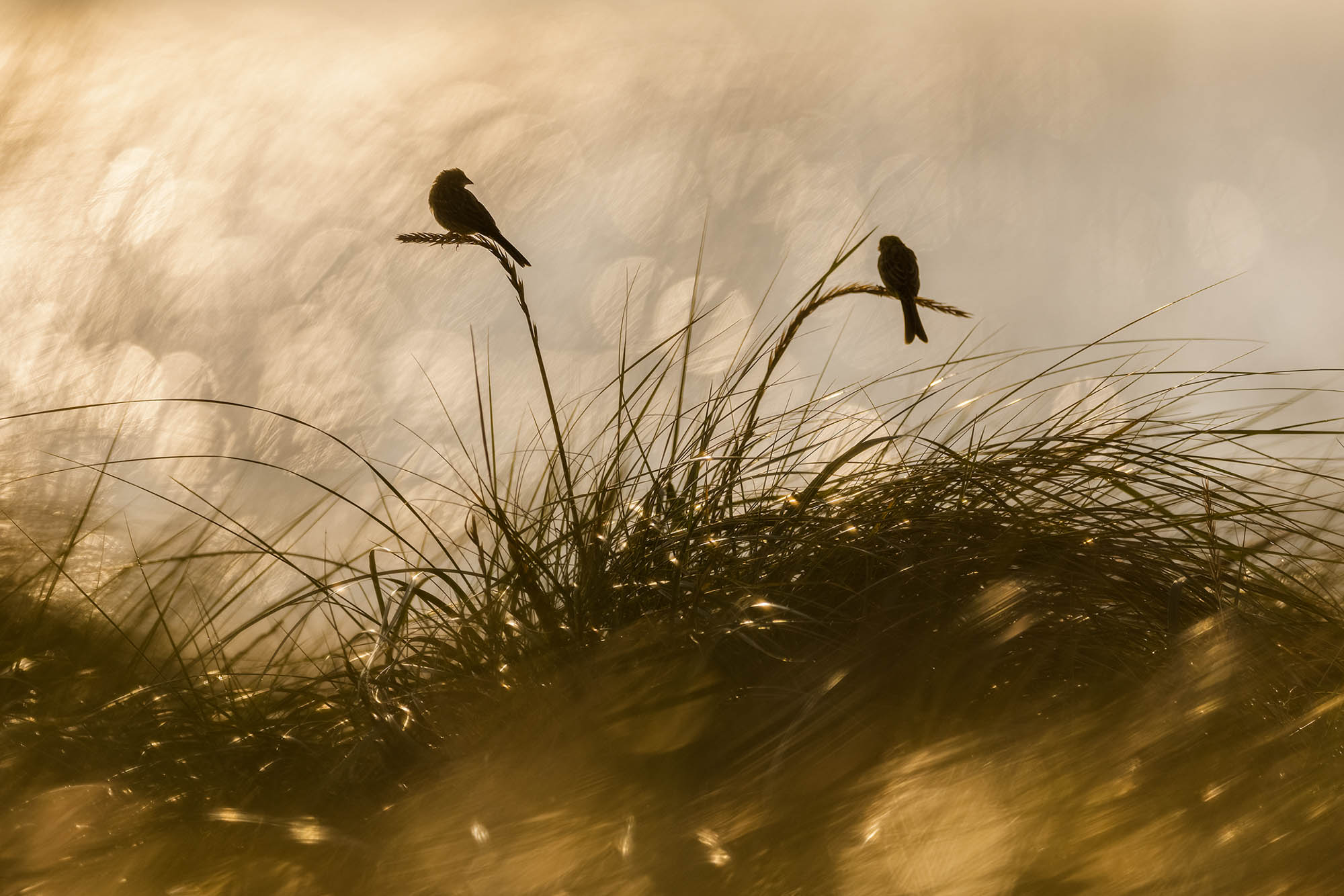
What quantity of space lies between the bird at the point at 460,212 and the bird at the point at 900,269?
1.81ft

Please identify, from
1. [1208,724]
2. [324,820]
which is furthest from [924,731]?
[324,820]

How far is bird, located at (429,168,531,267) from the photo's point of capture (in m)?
1.25

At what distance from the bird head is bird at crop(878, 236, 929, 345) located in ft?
2.17

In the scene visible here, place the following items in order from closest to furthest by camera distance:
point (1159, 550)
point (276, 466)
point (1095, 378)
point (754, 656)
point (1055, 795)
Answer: point (1055, 795) → point (754, 656) → point (1159, 550) → point (276, 466) → point (1095, 378)

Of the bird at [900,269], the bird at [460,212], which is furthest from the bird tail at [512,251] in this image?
the bird at [900,269]

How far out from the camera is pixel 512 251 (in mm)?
1293

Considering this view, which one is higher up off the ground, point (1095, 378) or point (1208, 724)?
point (1095, 378)

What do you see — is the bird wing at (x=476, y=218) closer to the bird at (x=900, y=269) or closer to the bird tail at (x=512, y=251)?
the bird tail at (x=512, y=251)

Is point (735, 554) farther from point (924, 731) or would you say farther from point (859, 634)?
point (924, 731)

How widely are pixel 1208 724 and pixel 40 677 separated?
4.80ft

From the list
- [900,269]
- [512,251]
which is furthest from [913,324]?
[512,251]

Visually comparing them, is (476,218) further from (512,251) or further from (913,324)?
(913,324)

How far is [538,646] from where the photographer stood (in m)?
1.11

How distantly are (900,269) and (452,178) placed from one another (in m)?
0.70
